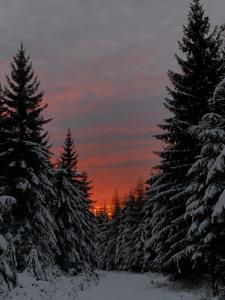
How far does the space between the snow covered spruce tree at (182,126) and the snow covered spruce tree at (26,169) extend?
22.0 feet

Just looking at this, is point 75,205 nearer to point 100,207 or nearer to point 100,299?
point 100,299

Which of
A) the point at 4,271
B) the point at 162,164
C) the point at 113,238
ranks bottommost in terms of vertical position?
the point at 4,271

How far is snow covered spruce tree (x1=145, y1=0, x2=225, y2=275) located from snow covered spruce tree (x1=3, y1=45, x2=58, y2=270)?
6.71 metres

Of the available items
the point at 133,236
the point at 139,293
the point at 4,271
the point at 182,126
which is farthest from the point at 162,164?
the point at 133,236

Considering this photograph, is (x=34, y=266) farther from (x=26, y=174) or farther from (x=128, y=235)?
(x=128, y=235)

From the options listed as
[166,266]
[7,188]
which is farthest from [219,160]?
[7,188]

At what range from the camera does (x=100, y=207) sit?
118 metres

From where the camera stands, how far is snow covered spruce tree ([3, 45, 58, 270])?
26.7m

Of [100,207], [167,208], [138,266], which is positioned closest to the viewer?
[167,208]

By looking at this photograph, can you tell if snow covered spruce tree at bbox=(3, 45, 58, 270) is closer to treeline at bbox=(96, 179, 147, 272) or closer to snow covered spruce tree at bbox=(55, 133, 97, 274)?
snow covered spruce tree at bbox=(55, 133, 97, 274)

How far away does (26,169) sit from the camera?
27.0 meters

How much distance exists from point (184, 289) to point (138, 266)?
135ft

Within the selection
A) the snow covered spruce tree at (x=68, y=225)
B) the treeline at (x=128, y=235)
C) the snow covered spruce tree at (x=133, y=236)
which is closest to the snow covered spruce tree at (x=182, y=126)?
the snow covered spruce tree at (x=68, y=225)

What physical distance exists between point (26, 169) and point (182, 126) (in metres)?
9.25
